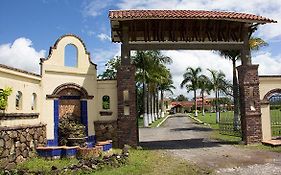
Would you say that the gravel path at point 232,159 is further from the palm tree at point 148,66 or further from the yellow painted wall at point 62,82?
the palm tree at point 148,66

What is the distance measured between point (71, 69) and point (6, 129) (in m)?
5.51

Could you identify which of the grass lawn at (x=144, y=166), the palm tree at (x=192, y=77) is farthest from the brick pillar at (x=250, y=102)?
the palm tree at (x=192, y=77)

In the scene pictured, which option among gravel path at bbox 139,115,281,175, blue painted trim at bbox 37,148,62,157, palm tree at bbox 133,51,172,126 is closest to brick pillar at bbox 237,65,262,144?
gravel path at bbox 139,115,281,175

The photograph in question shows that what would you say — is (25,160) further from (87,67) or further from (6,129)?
(87,67)

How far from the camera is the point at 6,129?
1064cm

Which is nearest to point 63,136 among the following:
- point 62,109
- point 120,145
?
point 62,109

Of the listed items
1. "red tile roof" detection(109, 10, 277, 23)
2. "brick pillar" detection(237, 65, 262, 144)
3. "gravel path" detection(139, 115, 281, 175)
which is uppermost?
"red tile roof" detection(109, 10, 277, 23)

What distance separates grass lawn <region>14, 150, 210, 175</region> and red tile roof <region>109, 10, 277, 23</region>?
20.8 ft

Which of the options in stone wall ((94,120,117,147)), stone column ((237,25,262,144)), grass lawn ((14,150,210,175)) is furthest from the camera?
stone column ((237,25,262,144))

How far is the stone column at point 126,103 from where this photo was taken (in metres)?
15.4

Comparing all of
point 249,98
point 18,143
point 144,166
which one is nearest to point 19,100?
point 18,143

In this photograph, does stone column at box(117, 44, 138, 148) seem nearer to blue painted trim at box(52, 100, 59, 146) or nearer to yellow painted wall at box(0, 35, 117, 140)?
yellow painted wall at box(0, 35, 117, 140)

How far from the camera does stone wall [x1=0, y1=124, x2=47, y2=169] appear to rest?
34.3 ft

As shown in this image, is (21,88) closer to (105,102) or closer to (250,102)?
(105,102)
